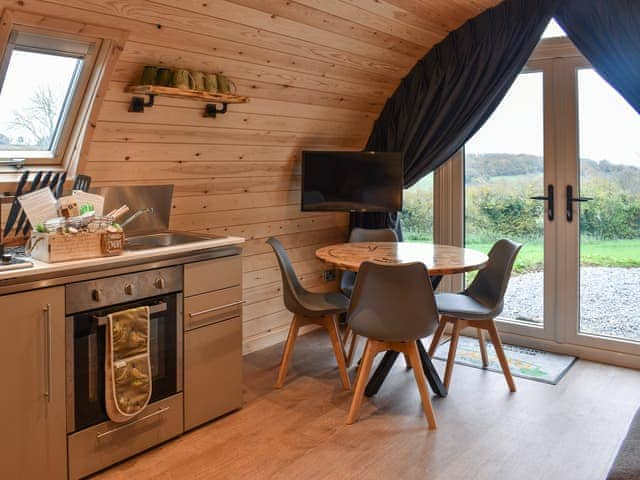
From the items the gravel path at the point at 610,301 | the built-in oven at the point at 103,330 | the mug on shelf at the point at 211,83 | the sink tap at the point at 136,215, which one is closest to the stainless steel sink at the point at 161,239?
the sink tap at the point at 136,215

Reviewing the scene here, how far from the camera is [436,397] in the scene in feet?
11.2

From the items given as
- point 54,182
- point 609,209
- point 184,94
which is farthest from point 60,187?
point 609,209

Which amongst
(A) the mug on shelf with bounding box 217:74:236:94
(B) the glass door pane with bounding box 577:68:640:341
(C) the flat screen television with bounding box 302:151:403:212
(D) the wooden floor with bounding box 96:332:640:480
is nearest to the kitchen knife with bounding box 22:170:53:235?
(A) the mug on shelf with bounding box 217:74:236:94

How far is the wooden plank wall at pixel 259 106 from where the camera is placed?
293 cm

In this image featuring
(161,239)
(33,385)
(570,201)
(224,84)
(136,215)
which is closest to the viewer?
(33,385)

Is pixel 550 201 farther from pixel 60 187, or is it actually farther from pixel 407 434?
pixel 60 187

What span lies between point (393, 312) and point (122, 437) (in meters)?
1.38

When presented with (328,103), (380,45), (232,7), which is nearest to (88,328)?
(232,7)

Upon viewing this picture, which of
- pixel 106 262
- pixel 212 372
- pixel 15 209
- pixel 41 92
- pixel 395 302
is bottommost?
pixel 212 372

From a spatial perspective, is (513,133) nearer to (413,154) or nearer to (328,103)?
(413,154)

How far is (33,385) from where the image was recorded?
235 cm

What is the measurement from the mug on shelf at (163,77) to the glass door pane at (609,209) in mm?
2725

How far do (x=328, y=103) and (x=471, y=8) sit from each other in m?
1.15

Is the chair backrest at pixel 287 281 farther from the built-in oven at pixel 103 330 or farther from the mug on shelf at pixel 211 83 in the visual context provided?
the mug on shelf at pixel 211 83
